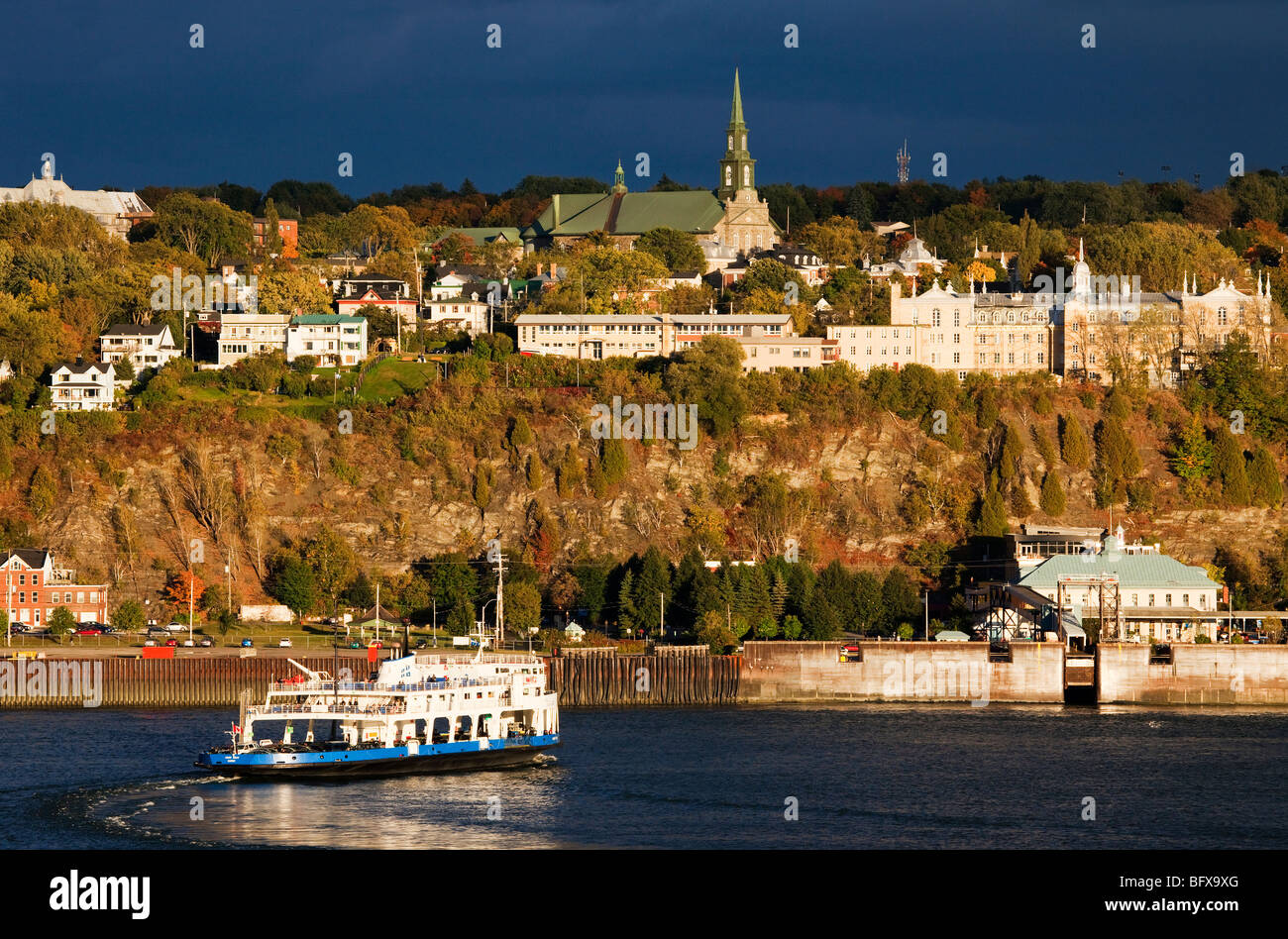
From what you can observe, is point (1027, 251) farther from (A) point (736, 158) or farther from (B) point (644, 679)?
(B) point (644, 679)

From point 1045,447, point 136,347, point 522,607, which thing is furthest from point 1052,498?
point 136,347

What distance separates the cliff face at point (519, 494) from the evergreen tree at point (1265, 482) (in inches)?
45.9

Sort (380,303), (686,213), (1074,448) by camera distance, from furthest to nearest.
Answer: (686,213) → (380,303) → (1074,448)

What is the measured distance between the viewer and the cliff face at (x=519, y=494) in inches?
3974

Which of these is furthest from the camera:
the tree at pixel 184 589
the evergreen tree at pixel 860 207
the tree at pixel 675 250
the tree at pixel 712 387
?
the evergreen tree at pixel 860 207

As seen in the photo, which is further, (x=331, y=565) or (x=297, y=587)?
(x=331, y=565)

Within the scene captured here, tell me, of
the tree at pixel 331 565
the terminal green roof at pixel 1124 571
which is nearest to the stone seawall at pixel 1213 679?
the terminal green roof at pixel 1124 571

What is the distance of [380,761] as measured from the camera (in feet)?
200

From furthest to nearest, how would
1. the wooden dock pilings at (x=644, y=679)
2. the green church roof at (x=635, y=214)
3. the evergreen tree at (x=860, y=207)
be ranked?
the evergreen tree at (x=860, y=207), the green church roof at (x=635, y=214), the wooden dock pilings at (x=644, y=679)

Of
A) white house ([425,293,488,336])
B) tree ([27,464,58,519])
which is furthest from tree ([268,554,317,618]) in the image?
white house ([425,293,488,336])

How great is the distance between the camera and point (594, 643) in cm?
8831

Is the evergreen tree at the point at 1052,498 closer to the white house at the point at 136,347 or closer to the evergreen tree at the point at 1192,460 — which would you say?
the evergreen tree at the point at 1192,460

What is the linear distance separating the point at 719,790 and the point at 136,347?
72697 millimetres
